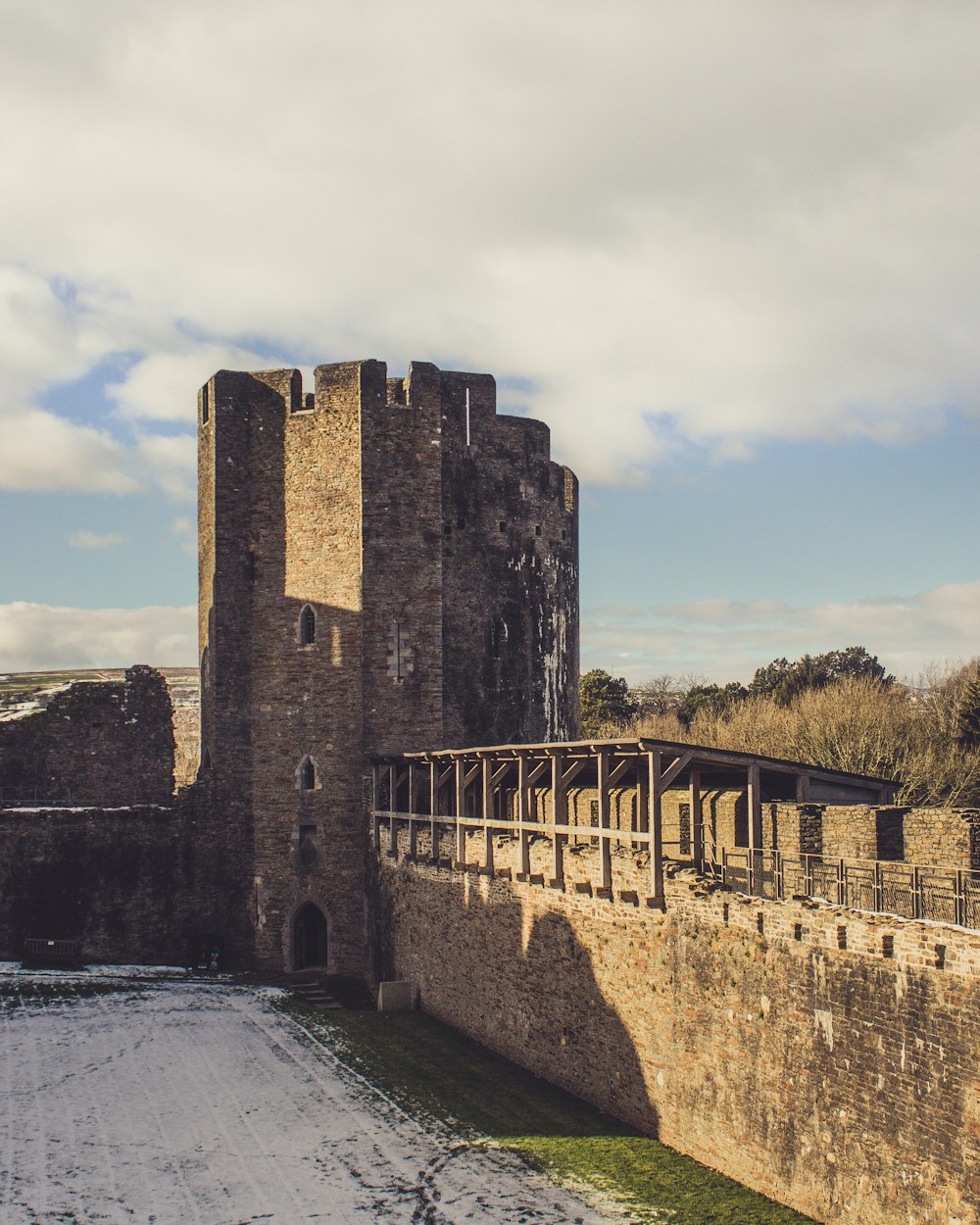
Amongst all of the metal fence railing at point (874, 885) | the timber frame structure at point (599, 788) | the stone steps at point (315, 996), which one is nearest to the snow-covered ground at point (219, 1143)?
the stone steps at point (315, 996)

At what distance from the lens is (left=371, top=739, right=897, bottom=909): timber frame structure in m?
17.2

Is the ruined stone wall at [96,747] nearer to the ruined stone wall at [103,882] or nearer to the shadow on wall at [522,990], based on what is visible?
the ruined stone wall at [103,882]

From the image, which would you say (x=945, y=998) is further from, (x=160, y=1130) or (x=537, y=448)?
(x=537, y=448)

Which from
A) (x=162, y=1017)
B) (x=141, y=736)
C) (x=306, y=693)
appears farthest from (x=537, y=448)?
(x=162, y=1017)

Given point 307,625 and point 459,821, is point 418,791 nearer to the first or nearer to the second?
point 307,625

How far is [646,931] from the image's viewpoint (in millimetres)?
16906

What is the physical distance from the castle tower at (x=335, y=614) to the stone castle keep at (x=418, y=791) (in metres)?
0.07

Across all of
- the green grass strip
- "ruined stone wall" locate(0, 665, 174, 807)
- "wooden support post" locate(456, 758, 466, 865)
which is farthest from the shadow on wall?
"ruined stone wall" locate(0, 665, 174, 807)

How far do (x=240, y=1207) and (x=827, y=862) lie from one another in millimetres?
8276

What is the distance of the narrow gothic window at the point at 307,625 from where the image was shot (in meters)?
30.9

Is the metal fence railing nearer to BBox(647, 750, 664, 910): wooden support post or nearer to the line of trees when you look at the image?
BBox(647, 750, 664, 910): wooden support post

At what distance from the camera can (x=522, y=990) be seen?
20.4m

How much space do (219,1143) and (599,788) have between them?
7.21 meters

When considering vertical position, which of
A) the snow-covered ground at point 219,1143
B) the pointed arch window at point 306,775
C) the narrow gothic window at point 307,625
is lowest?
the snow-covered ground at point 219,1143
